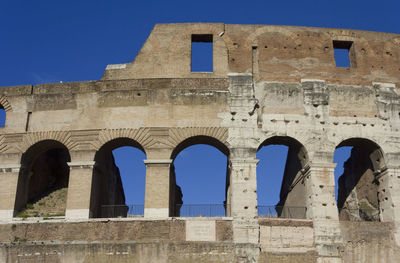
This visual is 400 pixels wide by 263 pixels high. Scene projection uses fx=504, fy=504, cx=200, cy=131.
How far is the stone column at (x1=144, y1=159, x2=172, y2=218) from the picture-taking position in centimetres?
1406

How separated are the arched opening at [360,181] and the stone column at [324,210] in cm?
133

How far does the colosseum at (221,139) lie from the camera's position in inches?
542

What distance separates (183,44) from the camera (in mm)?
16375

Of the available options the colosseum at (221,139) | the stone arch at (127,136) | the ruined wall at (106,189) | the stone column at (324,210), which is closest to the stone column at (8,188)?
the colosseum at (221,139)

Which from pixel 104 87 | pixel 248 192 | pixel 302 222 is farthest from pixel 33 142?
pixel 302 222

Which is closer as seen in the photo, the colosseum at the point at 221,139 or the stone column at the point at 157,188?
the colosseum at the point at 221,139

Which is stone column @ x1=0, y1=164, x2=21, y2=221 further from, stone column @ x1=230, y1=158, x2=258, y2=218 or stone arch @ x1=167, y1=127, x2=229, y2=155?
stone column @ x1=230, y1=158, x2=258, y2=218

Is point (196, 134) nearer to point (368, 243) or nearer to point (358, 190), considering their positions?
point (368, 243)

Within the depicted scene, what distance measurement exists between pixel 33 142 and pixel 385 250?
35.2ft

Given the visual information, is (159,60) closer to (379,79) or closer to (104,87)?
(104,87)

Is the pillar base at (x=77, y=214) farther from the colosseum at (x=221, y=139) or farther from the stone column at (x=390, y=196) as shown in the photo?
the stone column at (x=390, y=196)

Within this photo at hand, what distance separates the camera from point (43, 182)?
17.7m

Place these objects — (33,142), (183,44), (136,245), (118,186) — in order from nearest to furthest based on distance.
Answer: (136,245) < (33,142) < (183,44) < (118,186)

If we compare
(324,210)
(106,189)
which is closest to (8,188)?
(106,189)
